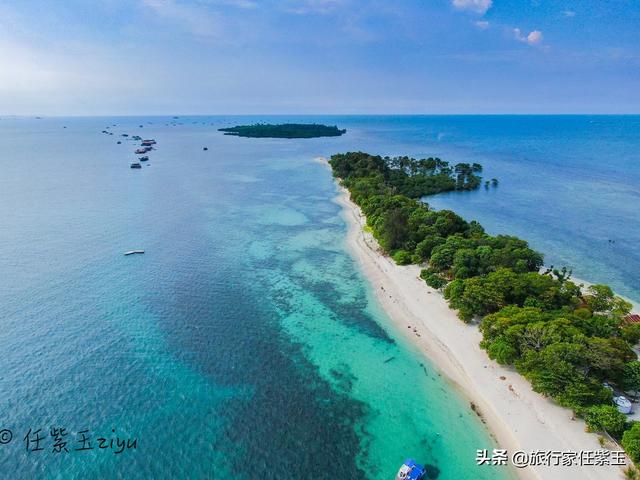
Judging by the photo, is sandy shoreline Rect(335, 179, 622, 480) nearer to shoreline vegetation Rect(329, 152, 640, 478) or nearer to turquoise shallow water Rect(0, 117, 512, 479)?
shoreline vegetation Rect(329, 152, 640, 478)

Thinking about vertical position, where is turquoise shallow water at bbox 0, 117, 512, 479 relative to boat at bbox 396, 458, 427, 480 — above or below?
below

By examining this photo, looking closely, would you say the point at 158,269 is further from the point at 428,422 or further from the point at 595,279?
the point at 595,279

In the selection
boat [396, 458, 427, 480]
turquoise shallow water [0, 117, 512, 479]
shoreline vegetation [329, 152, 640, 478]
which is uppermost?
shoreline vegetation [329, 152, 640, 478]

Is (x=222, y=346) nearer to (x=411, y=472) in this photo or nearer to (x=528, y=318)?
(x=411, y=472)

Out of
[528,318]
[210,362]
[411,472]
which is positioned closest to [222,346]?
[210,362]

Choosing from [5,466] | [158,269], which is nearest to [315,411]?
[5,466]

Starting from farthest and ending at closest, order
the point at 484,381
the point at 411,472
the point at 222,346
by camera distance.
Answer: the point at 222,346 < the point at 484,381 < the point at 411,472

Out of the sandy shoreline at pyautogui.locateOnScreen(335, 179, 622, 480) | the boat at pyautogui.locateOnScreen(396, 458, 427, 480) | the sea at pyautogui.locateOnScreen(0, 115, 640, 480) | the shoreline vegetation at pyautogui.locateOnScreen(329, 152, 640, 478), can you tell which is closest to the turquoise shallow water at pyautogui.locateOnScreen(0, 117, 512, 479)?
the sea at pyautogui.locateOnScreen(0, 115, 640, 480)
